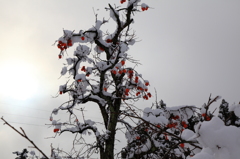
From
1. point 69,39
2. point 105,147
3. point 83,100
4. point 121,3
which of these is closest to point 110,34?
point 121,3

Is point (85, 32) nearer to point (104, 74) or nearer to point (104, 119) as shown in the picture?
point (104, 74)

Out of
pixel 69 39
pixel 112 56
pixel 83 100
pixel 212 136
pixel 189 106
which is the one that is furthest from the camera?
pixel 112 56

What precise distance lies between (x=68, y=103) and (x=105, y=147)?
6.45 ft

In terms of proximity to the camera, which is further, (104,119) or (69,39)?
(104,119)

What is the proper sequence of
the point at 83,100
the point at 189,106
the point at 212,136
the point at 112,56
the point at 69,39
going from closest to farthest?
the point at 212,136, the point at 189,106, the point at 69,39, the point at 83,100, the point at 112,56

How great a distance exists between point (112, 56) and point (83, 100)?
1.82 meters

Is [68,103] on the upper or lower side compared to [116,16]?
lower

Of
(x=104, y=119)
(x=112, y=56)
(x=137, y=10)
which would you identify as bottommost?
(x=104, y=119)

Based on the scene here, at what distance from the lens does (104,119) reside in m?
7.39

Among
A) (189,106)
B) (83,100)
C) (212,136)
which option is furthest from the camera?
(83,100)

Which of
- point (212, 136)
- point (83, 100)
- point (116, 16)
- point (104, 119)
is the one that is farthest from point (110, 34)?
point (212, 136)

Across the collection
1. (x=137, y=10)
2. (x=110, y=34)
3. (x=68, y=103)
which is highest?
(x=137, y=10)

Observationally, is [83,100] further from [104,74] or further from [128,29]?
[128,29]

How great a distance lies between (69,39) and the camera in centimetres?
663
